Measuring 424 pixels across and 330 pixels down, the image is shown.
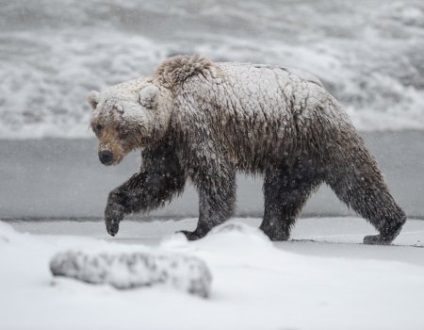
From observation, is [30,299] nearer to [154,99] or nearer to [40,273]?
[40,273]

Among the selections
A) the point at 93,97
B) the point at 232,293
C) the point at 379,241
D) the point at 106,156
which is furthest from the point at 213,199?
the point at 232,293

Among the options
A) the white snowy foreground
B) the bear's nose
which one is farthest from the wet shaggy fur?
the white snowy foreground

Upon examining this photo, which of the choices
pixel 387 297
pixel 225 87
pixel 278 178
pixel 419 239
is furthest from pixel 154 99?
pixel 419 239

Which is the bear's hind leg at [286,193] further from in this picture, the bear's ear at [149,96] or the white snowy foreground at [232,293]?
the white snowy foreground at [232,293]

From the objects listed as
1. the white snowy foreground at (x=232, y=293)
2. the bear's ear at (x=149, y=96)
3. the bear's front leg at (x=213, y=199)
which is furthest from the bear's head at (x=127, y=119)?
the white snowy foreground at (x=232, y=293)

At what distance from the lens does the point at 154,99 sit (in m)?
8.16

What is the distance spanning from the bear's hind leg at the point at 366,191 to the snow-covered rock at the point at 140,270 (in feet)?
13.7

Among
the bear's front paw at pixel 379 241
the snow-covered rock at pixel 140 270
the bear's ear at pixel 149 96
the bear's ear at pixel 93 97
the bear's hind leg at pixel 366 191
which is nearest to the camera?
the snow-covered rock at pixel 140 270

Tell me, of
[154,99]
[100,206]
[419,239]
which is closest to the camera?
[154,99]

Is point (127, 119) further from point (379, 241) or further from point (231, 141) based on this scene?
point (379, 241)

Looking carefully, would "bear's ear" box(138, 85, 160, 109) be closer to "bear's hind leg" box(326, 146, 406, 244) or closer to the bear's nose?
the bear's nose

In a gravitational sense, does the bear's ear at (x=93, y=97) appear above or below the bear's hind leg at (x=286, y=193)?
above

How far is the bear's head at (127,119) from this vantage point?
319 inches

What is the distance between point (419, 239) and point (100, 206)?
519cm
